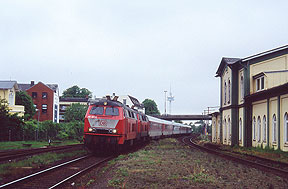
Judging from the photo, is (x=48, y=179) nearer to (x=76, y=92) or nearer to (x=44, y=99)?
(x=44, y=99)

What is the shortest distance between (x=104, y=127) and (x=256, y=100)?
12.8m

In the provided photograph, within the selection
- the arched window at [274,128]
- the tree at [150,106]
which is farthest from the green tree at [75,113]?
the tree at [150,106]

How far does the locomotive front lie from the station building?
936cm

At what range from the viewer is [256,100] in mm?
27062

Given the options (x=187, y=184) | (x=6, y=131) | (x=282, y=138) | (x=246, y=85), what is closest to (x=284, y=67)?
(x=246, y=85)

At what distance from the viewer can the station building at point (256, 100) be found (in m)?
22.4

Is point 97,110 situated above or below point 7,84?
below

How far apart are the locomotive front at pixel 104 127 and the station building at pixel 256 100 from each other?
30.7 ft

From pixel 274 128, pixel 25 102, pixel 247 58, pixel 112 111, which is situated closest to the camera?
pixel 112 111

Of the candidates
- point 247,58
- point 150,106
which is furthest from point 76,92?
point 247,58

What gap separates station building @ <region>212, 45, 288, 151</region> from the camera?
882 inches

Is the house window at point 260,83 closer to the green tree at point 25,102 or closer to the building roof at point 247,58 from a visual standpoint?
the building roof at point 247,58

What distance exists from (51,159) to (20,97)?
54692 millimetres

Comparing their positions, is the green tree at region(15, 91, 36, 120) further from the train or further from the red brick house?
the train
